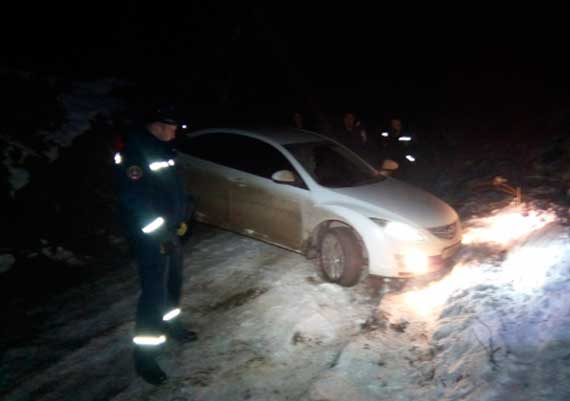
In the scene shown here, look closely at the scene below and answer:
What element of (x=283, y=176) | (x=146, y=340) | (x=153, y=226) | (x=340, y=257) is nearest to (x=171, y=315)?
(x=146, y=340)

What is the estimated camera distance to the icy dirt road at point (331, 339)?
11.6 ft

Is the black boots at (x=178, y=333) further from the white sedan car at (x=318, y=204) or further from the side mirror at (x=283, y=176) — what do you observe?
the side mirror at (x=283, y=176)

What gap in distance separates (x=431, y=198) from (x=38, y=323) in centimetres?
461

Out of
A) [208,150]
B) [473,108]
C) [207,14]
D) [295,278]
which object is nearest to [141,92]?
[207,14]

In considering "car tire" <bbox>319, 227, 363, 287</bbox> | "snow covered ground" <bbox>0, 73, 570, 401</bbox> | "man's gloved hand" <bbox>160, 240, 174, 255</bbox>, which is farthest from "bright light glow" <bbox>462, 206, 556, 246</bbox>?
"man's gloved hand" <bbox>160, 240, 174, 255</bbox>

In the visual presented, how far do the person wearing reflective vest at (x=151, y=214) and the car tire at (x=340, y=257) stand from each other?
2.00m

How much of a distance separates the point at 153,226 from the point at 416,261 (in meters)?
2.90

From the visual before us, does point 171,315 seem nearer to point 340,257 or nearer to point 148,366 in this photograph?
point 148,366

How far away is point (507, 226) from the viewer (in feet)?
21.0

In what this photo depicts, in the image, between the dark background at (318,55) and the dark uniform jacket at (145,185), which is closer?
the dark uniform jacket at (145,185)

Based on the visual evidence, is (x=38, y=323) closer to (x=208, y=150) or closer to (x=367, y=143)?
(x=208, y=150)

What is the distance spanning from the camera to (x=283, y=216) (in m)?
5.76

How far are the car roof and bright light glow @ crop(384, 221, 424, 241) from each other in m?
1.77

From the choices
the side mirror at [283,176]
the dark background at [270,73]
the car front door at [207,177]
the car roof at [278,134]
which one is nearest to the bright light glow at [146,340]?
the side mirror at [283,176]
